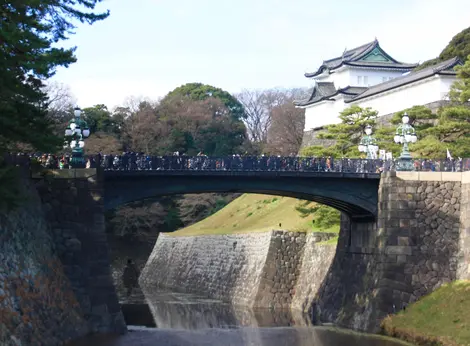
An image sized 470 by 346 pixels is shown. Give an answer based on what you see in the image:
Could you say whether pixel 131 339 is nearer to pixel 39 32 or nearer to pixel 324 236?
pixel 39 32

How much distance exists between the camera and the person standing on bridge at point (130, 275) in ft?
229

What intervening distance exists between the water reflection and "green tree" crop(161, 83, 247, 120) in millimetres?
43004

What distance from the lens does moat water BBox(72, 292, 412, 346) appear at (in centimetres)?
3365

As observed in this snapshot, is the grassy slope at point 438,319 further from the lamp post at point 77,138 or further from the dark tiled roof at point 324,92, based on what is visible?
the dark tiled roof at point 324,92

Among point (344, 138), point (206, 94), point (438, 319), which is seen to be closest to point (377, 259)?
point (438, 319)

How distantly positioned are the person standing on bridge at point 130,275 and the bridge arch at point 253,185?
1296 inches

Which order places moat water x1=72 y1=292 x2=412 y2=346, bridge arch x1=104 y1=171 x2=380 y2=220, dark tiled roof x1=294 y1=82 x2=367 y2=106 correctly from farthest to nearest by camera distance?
dark tiled roof x1=294 y1=82 x2=367 y2=106 < bridge arch x1=104 y1=171 x2=380 y2=220 < moat water x1=72 y1=292 x2=412 y2=346

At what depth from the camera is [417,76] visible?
6097cm

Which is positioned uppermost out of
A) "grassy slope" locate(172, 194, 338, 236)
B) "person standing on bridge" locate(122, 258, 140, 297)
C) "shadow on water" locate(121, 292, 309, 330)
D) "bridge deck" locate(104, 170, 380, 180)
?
"bridge deck" locate(104, 170, 380, 180)

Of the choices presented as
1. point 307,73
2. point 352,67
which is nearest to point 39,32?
point 352,67

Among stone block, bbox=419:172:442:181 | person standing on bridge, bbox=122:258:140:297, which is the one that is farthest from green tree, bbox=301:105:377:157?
person standing on bridge, bbox=122:258:140:297

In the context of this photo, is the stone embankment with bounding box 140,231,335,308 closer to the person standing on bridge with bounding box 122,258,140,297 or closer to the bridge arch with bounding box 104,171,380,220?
the person standing on bridge with bounding box 122,258,140,297

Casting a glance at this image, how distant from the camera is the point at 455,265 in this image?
36281 millimetres

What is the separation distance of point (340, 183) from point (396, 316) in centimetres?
715
